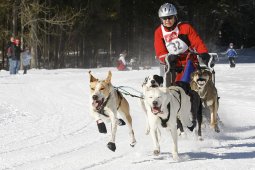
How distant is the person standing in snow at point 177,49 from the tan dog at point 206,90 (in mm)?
473

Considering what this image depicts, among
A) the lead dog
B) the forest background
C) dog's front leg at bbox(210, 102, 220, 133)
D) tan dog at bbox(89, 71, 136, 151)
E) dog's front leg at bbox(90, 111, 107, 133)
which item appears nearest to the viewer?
the lead dog

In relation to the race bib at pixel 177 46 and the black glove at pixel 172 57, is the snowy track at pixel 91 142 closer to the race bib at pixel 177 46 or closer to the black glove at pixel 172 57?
the black glove at pixel 172 57

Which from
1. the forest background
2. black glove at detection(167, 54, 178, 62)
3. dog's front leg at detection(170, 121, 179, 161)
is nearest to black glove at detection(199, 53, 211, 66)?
black glove at detection(167, 54, 178, 62)

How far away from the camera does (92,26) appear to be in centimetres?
4441

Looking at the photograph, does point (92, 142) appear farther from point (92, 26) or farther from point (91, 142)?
point (92, 26)

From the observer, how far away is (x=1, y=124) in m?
11.5

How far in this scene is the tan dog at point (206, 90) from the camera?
371 inches

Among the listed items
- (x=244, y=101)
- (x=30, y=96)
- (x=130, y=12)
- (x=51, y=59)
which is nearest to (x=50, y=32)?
(x=51, y=59)

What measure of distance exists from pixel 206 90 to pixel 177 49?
1313 millimetres

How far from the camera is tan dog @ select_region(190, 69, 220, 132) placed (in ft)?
30.9

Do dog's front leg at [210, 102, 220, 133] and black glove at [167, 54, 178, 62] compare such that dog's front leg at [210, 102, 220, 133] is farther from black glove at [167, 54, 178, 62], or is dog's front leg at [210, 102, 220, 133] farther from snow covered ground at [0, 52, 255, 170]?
black glove at [167, 54, 178, 62]

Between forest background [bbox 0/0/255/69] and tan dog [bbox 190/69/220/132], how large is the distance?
27.4 m

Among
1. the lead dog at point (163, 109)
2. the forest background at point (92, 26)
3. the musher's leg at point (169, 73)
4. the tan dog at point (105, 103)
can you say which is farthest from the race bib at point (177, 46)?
the forest background at point (92, 26)

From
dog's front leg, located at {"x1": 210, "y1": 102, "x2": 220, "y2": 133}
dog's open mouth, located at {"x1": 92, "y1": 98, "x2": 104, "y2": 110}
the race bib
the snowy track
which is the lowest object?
the snowy track
